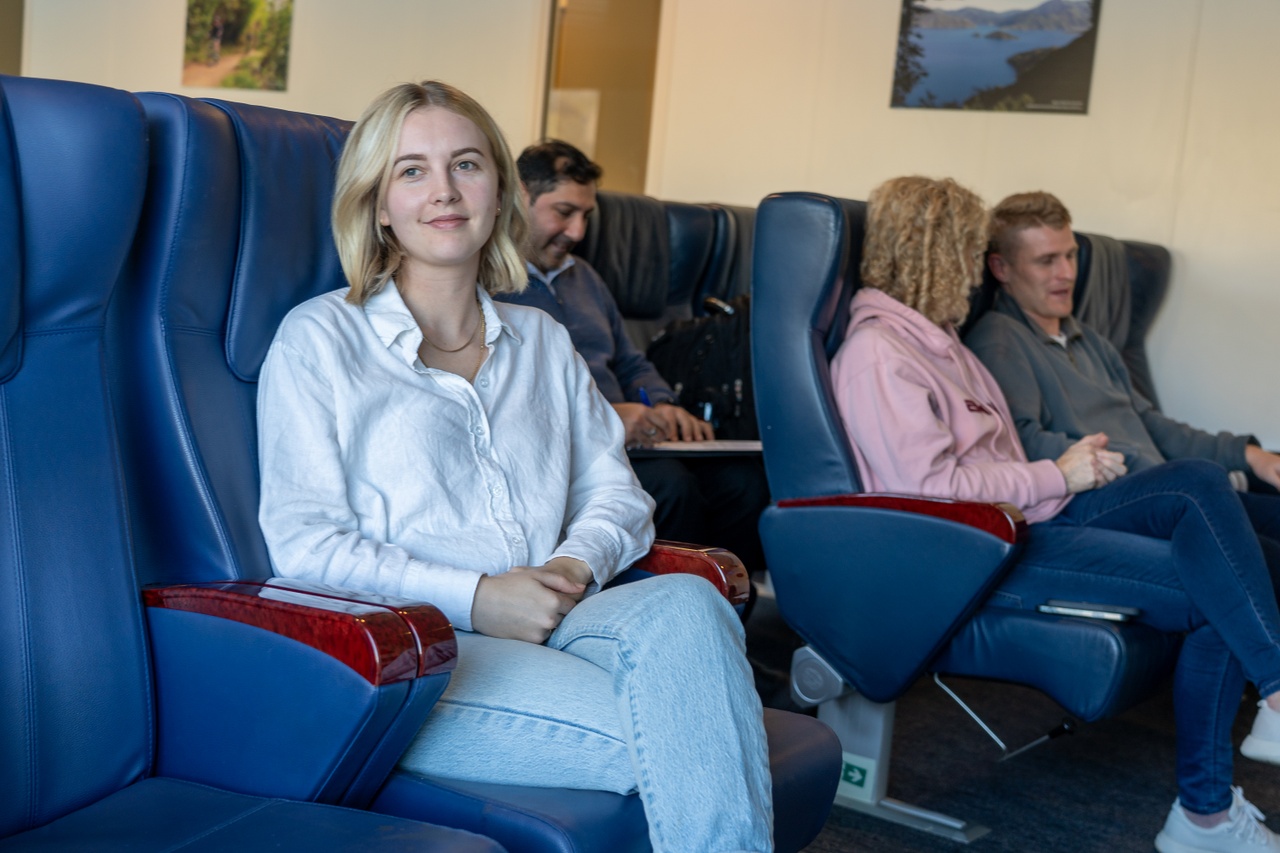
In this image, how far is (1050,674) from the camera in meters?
2.15

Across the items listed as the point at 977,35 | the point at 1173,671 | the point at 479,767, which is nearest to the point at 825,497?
the point at 1173,671

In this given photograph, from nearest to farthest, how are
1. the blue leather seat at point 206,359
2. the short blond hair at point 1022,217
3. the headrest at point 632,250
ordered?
1. the blue leather seat at point 206,359
2. the short blond hair at point 1022,217
3. the headrest at point 632,250

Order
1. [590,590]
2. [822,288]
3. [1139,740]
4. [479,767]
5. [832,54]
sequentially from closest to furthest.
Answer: [479,767] < [590,590] < [822,288] < [1139,740] < [832,54]

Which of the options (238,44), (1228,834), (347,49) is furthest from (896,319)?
(238,44)

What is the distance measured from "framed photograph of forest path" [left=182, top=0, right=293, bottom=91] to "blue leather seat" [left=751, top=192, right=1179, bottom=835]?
4136mm

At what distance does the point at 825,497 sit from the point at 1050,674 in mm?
472

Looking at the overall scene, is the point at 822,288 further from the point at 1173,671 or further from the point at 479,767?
the point at 479,767

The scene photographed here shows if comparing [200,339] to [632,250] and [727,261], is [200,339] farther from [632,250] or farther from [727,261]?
[727,261]

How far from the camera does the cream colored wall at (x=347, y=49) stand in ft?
17.3

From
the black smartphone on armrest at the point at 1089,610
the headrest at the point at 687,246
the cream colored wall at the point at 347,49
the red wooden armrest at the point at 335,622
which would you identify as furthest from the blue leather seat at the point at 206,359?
the cream colored wall at the point at 347,49

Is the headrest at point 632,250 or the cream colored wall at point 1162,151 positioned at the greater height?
the cream colored wall at point 1162,151

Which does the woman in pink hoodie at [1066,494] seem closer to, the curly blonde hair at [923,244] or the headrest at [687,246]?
the curly blonde hair at [923,244]

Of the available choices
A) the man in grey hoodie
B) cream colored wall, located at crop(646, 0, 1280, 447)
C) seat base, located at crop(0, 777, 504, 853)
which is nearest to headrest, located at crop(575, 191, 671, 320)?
the man in grey hoodie

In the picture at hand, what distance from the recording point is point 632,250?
3.43m
